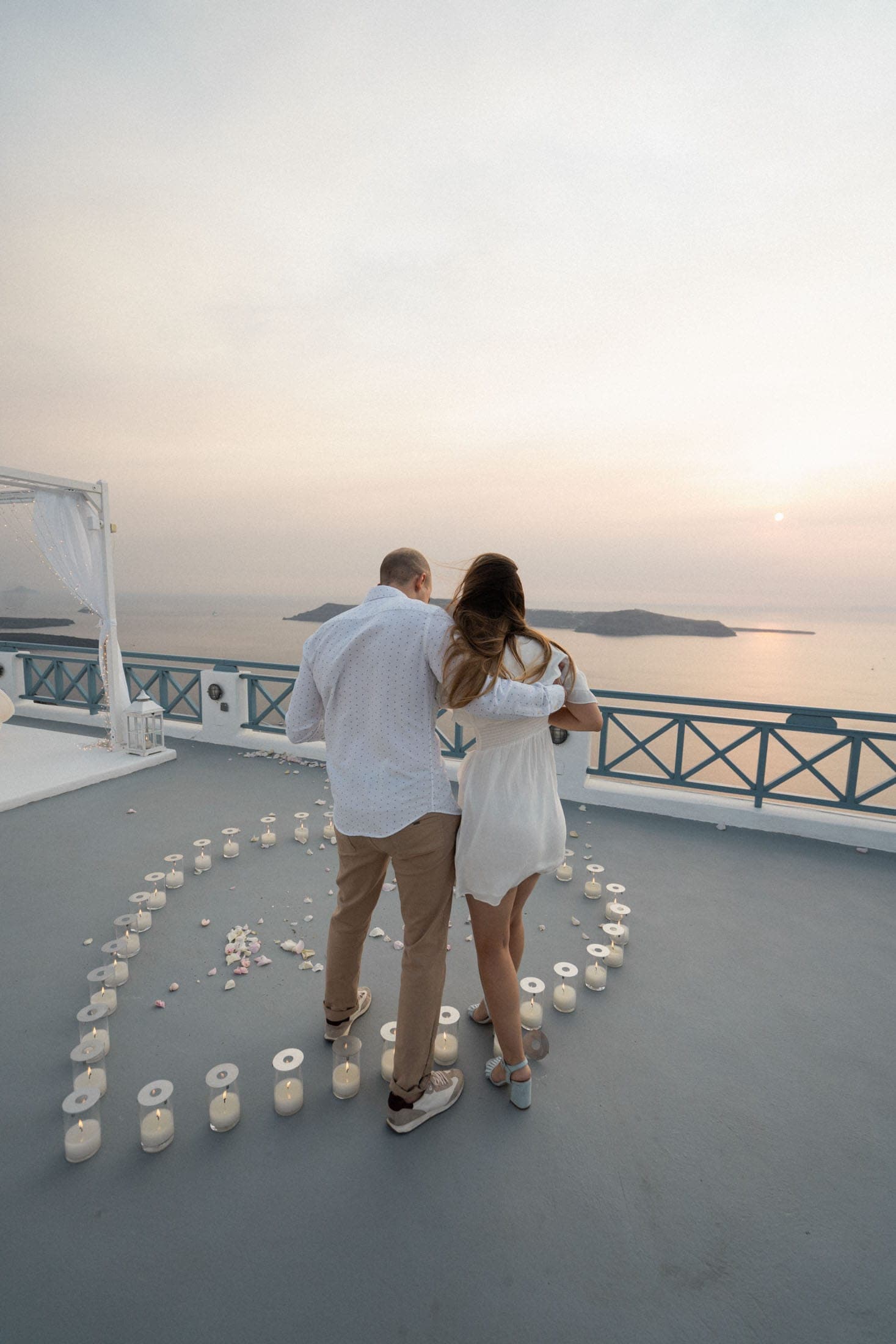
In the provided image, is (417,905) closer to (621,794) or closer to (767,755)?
(621,794)

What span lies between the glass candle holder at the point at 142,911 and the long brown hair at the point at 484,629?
2378 millimetres

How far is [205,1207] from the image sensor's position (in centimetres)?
149

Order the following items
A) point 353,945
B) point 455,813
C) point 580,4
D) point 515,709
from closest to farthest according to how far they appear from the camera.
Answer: point 515,709 → point 455,813 → point 353,945 → point 580,4

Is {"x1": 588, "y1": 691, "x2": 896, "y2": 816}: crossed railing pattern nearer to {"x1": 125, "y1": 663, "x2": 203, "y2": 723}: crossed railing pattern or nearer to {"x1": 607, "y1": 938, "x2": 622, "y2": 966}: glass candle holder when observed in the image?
{"x1": 607, "y1": 938, "x2": 622, "y2": 966}: glass candle holder

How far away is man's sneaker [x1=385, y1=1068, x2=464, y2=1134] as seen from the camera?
171cm

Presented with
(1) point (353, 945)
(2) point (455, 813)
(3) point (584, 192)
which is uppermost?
(3) point (584, 192)

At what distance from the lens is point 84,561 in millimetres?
5793

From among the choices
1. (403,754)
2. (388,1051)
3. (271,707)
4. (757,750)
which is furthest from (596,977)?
(271,707)

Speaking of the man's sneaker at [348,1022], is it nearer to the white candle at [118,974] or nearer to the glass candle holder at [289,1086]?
the glass candle holder at [289,1086]

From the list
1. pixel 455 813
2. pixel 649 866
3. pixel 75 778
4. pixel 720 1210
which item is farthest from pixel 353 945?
pixel 75 778

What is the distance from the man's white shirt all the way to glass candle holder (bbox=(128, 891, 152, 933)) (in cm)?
189

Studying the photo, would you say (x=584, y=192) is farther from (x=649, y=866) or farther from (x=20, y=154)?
(x=649, y=866)

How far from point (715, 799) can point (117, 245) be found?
7570mm

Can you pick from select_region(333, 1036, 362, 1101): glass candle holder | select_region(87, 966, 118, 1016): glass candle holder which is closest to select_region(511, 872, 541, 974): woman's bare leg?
select_region(333, 1036, 362, 1101): glass candle holder
